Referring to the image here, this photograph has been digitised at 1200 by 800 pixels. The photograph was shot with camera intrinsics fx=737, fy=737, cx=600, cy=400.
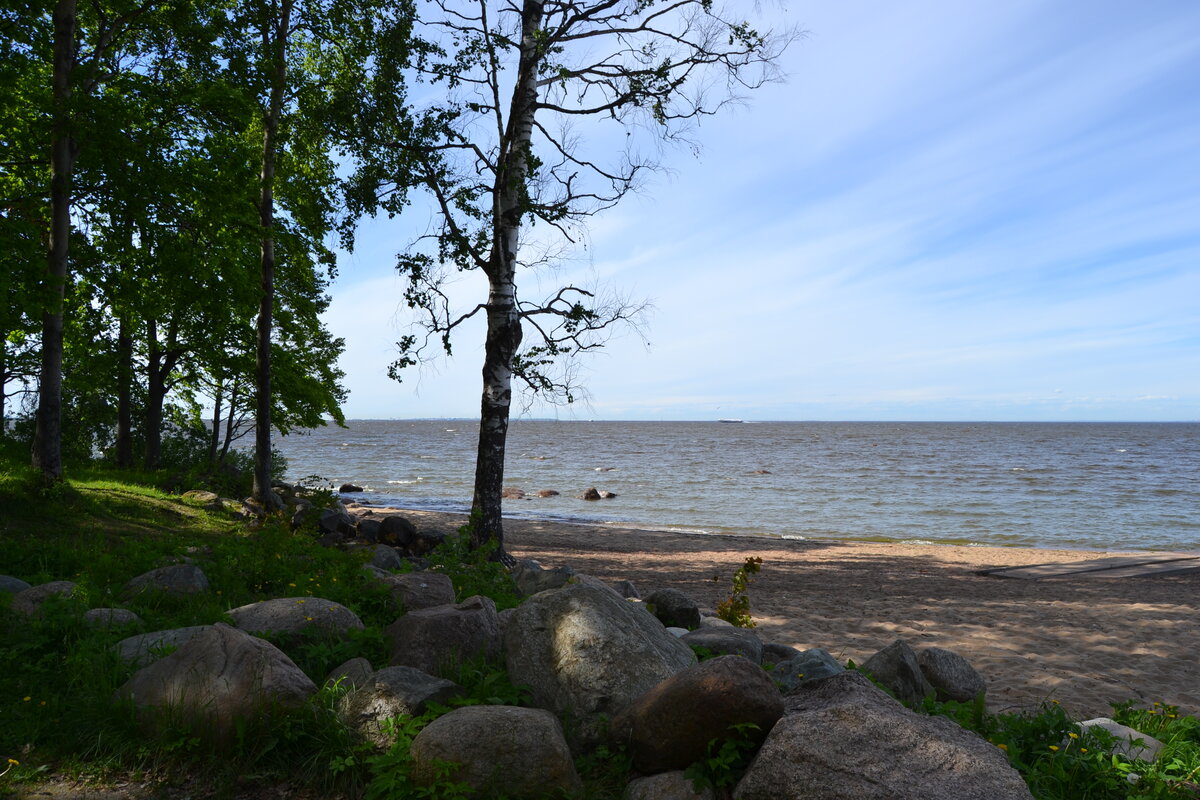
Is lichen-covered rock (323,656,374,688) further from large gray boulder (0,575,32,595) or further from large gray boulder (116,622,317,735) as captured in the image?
large gray boulder (0,575,32,595)

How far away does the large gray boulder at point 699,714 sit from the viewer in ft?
12.5

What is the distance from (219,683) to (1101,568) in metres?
16.9

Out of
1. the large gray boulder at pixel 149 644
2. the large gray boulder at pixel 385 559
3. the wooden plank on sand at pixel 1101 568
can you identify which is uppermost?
the large gray boulder at pixel 149 644

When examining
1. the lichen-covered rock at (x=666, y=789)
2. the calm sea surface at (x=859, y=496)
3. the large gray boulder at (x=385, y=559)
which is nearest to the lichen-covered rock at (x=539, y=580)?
the large gray boulder at (x=385, y=559)

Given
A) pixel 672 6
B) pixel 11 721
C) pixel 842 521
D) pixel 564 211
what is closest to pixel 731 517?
pixel 842 521

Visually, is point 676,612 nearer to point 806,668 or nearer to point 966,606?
point 806,668

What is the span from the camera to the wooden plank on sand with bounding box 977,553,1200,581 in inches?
585

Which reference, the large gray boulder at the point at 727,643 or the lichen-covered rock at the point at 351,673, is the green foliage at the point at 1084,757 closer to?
the large gray boulder at the point at 727,643

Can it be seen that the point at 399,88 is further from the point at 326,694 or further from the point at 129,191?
the point at 326,694

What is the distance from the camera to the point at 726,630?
22.6 ft

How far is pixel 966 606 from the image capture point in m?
11.9

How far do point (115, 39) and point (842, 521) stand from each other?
23.8m

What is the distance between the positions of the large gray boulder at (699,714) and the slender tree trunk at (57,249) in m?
12.2

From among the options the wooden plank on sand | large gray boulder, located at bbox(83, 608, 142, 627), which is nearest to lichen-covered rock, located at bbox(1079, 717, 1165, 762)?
large gray boulder, located at bbox(83, 608, 142, 627)
